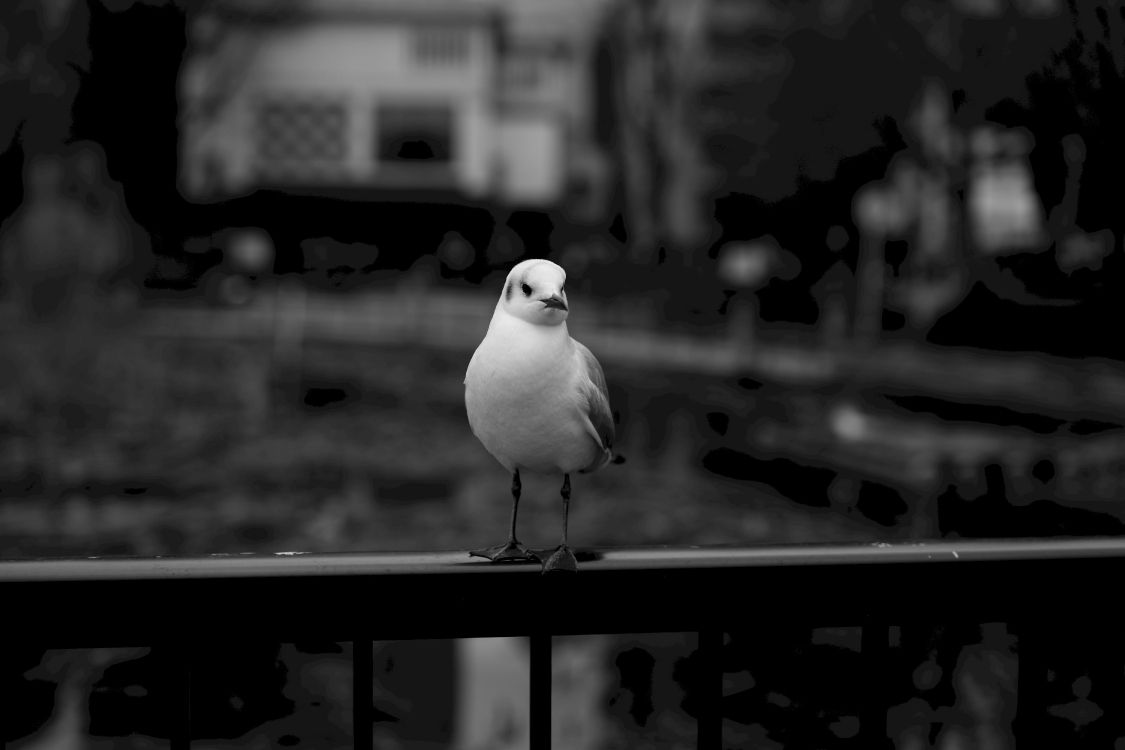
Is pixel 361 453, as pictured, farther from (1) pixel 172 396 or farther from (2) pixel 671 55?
(2) pixel 671 55

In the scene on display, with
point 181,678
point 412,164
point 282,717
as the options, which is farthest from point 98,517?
point 412,164

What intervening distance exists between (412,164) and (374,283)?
34.6 feet

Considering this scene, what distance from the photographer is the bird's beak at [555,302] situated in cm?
122

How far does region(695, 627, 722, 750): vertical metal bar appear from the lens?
1.12 meters

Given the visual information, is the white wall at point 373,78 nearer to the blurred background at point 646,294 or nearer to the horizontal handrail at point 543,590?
the blurred background at point 646,294

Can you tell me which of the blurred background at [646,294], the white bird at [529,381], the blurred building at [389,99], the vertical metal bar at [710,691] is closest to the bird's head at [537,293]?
the white bird at [529,381]

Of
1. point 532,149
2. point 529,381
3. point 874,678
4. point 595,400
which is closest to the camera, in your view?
point 874,678

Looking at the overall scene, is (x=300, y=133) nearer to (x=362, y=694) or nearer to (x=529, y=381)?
(x=529, y=381)

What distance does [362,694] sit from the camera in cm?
107

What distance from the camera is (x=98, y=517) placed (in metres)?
8.18

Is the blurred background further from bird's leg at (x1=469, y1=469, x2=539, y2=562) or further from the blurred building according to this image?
bird's leg at (x1=469, y1=469, x2=539, y2=562)

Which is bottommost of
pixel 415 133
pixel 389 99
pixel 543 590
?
pixel 543 590

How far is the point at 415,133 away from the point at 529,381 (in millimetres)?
28243

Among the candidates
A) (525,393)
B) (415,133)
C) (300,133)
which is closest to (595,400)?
(525,393)
